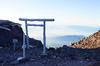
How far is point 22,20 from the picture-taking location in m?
26.8

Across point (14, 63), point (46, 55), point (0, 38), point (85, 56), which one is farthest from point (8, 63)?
point (0, 38)

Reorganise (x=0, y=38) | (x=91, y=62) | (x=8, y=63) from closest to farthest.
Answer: (x=91, y=62), (x=8, y=63), (x=0, y=38)

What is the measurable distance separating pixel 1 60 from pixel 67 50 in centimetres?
473

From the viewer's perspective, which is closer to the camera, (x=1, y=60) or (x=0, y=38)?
(x=1, y=60)

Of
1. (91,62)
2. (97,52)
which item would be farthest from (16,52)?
(91,62)

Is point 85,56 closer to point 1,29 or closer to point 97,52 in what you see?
point 97,52

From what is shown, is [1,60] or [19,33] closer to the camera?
[1,60]

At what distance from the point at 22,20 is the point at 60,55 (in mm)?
2984

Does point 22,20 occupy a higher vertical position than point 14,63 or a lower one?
higher

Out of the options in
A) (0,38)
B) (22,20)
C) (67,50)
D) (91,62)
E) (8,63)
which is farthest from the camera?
(0,38)

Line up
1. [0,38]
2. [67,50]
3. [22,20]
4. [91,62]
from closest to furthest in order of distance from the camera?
[91,62] < [22,20] < [67,50] < [0,38]

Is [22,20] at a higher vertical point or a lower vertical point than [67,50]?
higher

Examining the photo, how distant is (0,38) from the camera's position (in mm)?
34250

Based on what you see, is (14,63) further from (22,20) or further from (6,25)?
(6,25)
